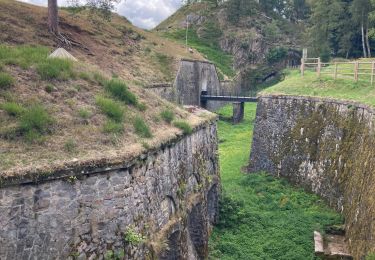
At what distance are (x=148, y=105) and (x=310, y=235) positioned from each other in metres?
9.24

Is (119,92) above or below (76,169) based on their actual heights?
above

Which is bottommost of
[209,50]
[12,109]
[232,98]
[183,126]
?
[232,98]

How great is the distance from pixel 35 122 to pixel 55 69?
3.05 meters

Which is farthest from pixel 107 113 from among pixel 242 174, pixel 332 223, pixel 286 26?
pixel 286 26

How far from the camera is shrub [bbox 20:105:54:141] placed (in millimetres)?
9547

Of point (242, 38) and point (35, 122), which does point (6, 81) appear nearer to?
point (35, 122)

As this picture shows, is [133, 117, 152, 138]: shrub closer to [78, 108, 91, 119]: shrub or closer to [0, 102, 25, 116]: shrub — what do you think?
[78, 108, 91, 119]: shrub

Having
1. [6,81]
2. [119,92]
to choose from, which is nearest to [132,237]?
[6,81]

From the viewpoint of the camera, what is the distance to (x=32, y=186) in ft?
27.0

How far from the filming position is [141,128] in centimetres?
1192

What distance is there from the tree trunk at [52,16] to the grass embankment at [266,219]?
540 inches

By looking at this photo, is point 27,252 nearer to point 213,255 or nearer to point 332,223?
point 213,255

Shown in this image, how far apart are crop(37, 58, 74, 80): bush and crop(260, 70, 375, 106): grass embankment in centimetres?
1364

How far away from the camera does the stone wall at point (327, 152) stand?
16016 mm
